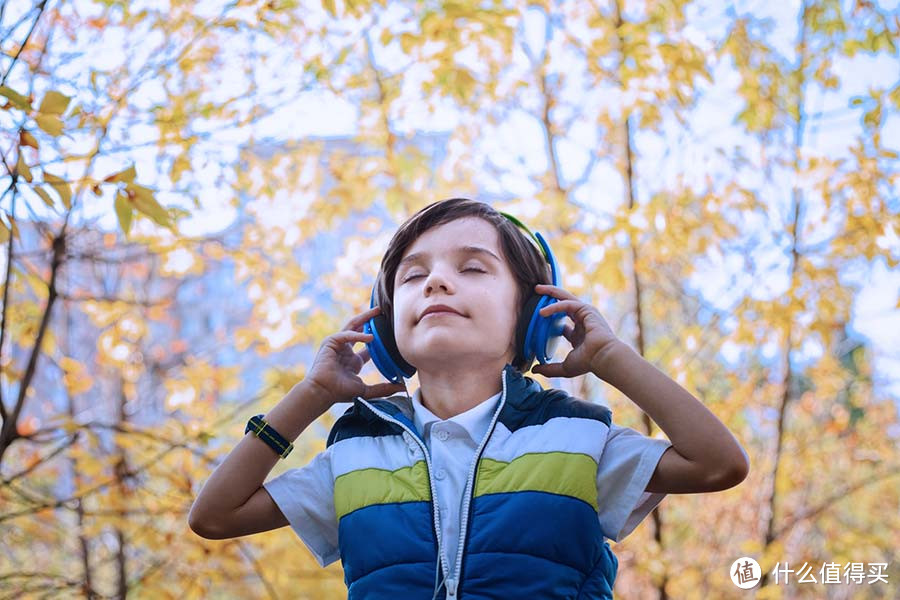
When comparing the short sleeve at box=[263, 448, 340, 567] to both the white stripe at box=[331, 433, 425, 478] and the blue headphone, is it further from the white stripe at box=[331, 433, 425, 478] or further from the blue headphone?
the blue headphone

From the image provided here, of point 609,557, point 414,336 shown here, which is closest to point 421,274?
point 414,336

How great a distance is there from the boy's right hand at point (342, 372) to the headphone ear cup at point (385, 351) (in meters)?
0.01

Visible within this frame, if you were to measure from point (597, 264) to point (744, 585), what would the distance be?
1122mm

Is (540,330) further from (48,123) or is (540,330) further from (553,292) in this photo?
(48,123)

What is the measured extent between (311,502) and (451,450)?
230 millimetres

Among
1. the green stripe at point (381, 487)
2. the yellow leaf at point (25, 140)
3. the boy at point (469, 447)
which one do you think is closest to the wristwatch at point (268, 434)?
the boy at point (469, 447)

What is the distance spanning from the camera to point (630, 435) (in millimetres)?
1213

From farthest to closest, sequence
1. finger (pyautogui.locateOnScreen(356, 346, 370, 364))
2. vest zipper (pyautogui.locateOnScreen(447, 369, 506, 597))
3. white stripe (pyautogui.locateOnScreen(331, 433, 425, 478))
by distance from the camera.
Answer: finger (pyautogui.locateOnScreen(356, 346, 370, 364)), white stripe (pyautogui.locateOnScreen(331, 433, 425, 478)), vest zipper (pyautogui.locateOnScreen(447, 369, 506, 597))

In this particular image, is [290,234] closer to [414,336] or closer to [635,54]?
[635,54]

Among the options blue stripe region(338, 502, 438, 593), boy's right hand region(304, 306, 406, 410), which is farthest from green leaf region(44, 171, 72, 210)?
blue stripe region(338, 502, 438, 593)

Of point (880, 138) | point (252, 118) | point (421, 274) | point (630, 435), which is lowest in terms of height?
point (630, 435)

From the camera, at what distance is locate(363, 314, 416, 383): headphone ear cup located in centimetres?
137

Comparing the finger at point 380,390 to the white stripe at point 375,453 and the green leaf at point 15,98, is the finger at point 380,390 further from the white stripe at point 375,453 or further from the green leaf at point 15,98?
the green leaf at point 15,98

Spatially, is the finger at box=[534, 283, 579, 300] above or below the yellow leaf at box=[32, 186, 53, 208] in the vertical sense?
below
